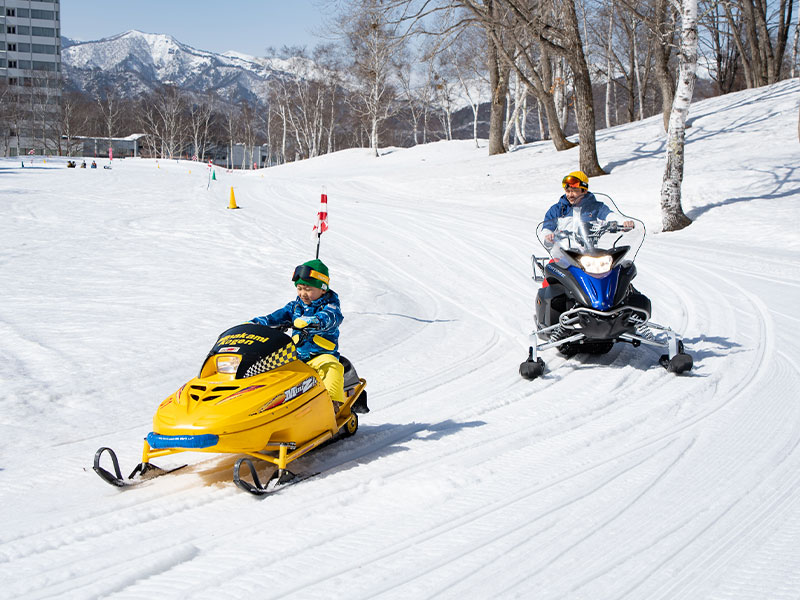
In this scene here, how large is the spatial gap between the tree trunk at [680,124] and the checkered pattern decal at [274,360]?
13.3m

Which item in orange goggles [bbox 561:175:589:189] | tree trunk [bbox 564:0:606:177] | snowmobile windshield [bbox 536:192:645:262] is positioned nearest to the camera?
snowmobile windshield [bbox 536:192:645:262]

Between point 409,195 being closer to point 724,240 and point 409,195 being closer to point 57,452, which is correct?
point 724,240

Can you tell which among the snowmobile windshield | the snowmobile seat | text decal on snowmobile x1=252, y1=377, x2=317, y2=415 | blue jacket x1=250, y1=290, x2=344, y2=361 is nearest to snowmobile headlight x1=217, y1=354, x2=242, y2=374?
text decal on snowmobile x1=252, y1=377, x2=317, y2=415

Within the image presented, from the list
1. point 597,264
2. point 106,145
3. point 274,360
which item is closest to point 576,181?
point 597,264

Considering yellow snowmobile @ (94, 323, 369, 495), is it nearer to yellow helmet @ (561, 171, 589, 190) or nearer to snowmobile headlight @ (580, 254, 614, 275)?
snowmobile headlight @ (580, 254, 614, 275)

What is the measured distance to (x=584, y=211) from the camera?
735 cm

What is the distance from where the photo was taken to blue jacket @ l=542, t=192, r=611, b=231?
7.34 metres

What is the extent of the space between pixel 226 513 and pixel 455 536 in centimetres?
125

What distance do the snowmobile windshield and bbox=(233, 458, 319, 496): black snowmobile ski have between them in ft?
12.6

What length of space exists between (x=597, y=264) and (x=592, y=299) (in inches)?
14.3

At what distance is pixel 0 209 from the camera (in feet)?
60.6

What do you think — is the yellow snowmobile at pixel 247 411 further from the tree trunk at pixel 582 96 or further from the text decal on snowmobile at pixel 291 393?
the tree trunk at pixel 582 96

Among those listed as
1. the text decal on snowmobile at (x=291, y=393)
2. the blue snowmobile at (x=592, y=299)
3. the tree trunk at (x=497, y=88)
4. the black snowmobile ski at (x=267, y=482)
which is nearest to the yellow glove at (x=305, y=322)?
the text decal on snowmobile at (x=291, y=393)

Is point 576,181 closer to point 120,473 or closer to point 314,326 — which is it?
point 314,326
